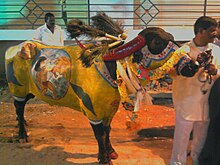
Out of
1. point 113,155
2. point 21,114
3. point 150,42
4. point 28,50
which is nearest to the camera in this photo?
point 150,42

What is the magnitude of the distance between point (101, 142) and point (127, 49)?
124 centimetres

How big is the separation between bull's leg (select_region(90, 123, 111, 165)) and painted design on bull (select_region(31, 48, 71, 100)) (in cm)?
62

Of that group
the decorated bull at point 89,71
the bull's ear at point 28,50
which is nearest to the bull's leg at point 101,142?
the decorated bull at point 89,71

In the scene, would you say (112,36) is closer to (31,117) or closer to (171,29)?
(31,117)

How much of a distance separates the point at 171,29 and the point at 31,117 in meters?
4.63

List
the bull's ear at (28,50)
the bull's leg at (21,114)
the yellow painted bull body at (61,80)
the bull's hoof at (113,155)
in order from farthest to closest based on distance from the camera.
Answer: the bull's leg at (21,114) < the bull's ear at (28,50) < the bull's hoof at (113,155) < the yellow painted bull body at (61,80)

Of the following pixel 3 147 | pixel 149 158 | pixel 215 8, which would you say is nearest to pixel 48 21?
pixel 3 147

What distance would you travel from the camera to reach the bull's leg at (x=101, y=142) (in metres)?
3.60

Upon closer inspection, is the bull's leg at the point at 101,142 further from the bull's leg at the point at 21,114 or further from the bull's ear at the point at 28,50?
the bull's leg at the point at 21,114

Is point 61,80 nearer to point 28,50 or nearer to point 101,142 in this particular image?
point 28,50

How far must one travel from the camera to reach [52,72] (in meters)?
3.83

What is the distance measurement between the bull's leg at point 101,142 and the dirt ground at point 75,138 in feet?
0.66

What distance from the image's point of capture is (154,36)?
305 centimetres

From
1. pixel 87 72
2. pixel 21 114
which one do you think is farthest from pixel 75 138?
pixel 87 72
